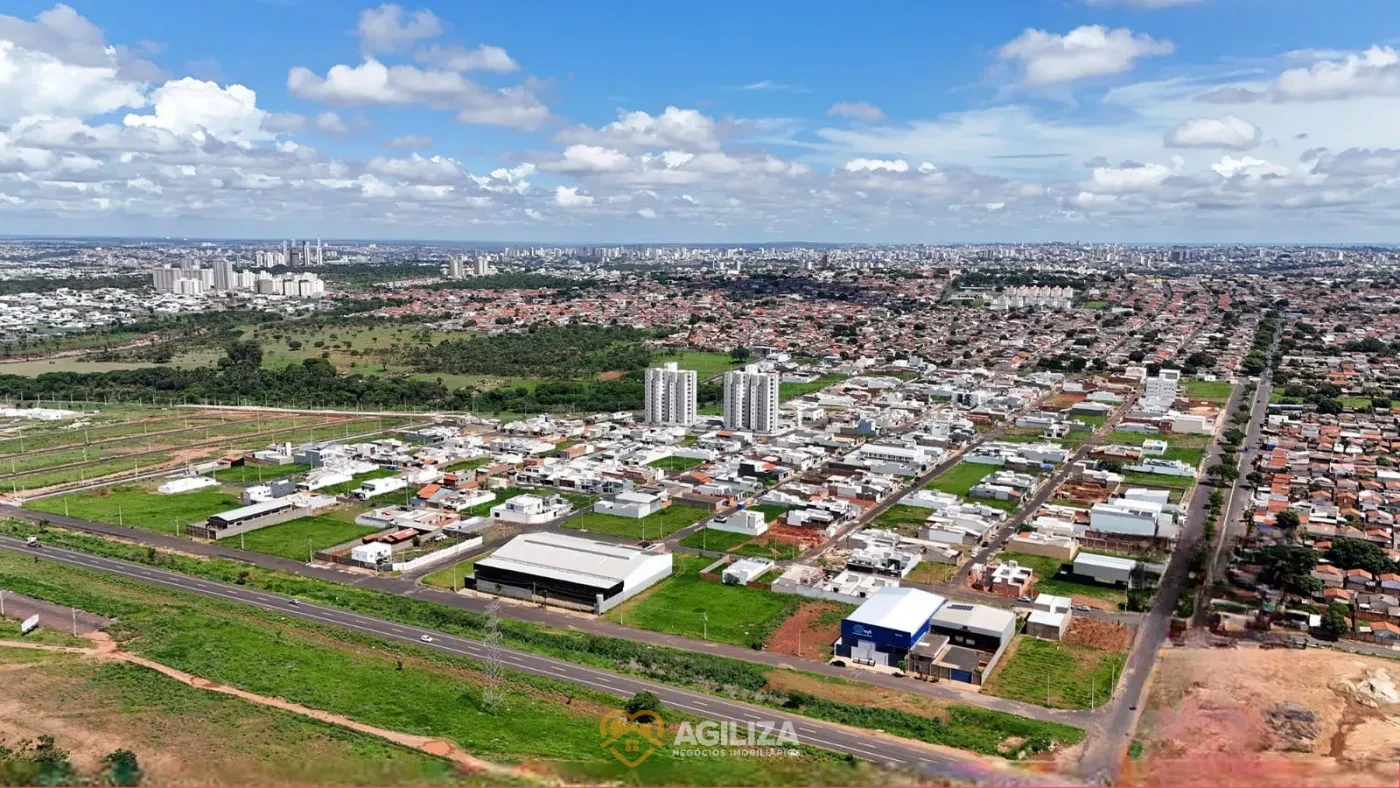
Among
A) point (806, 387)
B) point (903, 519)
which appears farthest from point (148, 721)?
point (806, 387)

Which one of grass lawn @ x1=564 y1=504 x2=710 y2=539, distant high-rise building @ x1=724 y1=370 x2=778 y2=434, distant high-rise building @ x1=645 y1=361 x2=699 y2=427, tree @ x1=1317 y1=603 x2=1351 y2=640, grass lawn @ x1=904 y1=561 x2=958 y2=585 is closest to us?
tree @ x1=1317 y1=603 x2=1351 y2=640

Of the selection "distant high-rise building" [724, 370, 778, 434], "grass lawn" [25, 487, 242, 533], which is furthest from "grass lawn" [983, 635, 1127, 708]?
"grass lawn" [25, 487, 242, 533]

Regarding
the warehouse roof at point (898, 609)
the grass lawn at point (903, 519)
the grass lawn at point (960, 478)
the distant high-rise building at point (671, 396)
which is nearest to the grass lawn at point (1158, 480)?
the grass lawn at point (960, 478)

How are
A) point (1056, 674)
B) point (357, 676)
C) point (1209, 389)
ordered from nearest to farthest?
point (357, 676)
point (1056, 674)
point (1209, 389)

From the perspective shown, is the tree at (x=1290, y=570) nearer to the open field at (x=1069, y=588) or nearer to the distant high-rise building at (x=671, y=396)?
the open field at (x=1069, y=588)

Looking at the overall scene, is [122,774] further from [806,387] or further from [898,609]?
[806,387]

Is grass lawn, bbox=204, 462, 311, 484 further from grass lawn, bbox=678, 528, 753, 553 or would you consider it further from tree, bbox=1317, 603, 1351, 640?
tree, bbox=1317, 603, 1351, 640
